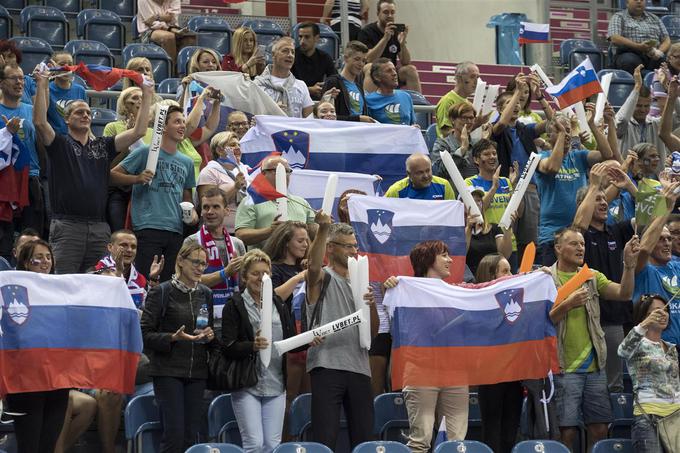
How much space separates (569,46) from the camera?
1802 centimetres

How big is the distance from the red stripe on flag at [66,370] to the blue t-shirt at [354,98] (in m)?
5.11

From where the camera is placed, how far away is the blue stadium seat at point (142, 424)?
941 centimetres

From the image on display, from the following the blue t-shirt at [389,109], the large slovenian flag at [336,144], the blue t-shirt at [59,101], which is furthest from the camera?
the blue t-shirt at [389,109]

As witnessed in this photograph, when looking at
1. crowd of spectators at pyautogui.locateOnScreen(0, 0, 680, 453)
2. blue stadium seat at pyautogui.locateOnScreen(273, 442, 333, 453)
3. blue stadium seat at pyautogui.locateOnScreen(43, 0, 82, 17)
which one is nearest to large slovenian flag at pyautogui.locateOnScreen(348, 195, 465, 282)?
crowd of spectators at pyautogui.locateOnScreen(0, 0, 680, 453)

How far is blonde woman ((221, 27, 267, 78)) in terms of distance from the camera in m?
13.7

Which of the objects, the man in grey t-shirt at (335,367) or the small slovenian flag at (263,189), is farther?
the small slovenian flag at (263,189)

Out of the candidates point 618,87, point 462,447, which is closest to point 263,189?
point 462,447

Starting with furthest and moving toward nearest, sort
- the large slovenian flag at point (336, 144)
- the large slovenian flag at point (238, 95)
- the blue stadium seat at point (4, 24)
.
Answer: the blue stadium seat at point (4, 24)
the large slovenian flag at point (238, 95)
the large slovenian flag at point (336, 144)

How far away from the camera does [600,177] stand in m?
11.7

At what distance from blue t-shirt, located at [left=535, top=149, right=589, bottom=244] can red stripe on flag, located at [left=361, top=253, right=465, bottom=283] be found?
1.66 m

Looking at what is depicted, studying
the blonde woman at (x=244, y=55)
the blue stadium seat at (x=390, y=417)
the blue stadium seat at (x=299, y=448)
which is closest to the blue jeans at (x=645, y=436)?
the blue stadium seat at (x=390, y=417)

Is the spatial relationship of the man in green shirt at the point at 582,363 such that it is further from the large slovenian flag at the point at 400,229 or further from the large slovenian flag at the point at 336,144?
the large slovenian flag at the point at 336,144

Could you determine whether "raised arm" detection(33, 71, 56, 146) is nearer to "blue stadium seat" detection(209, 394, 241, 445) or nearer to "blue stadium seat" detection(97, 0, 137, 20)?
"blue stadium seat" detection(209, 394, 241, 445)

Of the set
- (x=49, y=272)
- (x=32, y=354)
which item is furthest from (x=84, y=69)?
(x=32, y=354)
